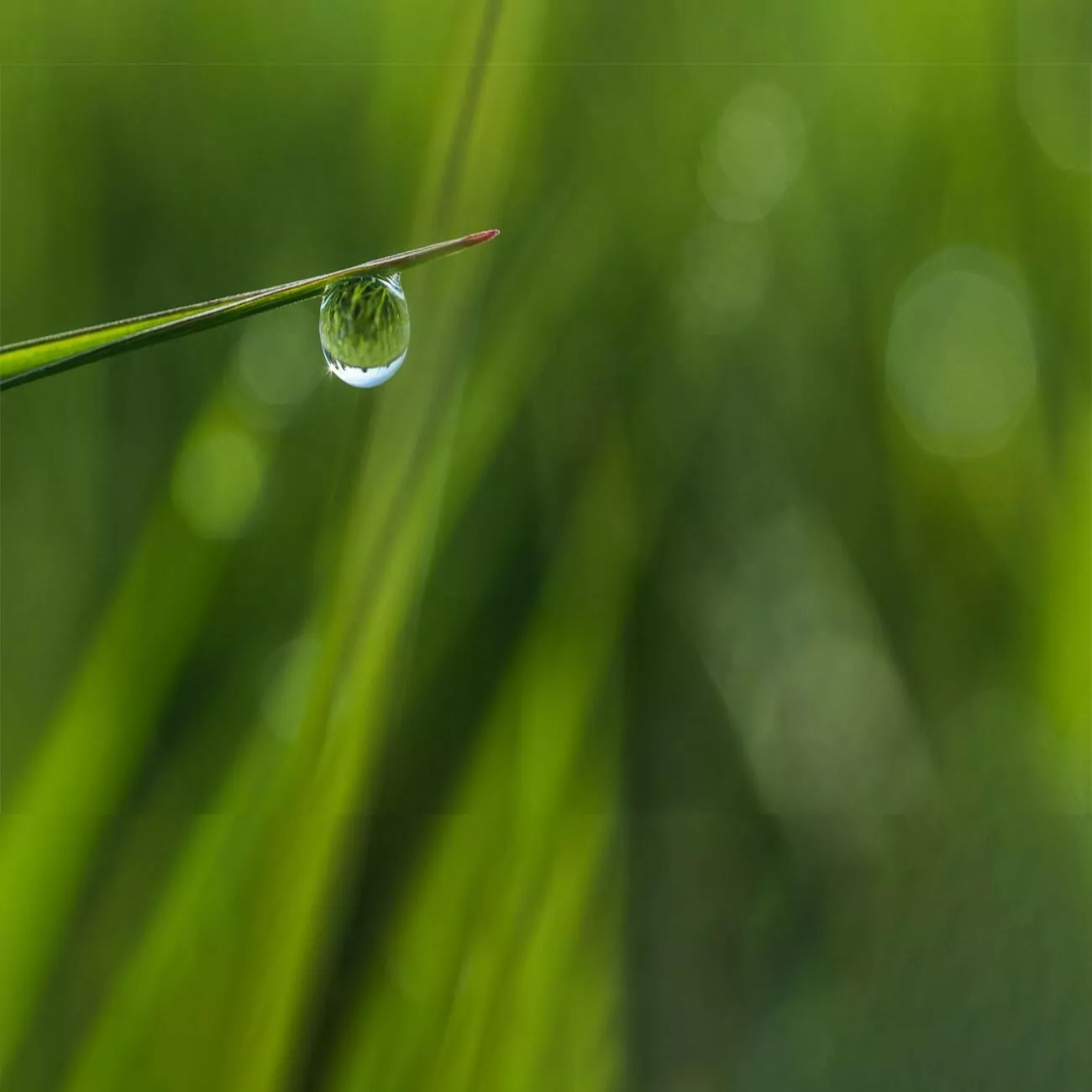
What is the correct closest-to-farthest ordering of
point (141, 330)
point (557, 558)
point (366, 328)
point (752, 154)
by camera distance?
point (141, 330), point (366, 328), point (557, 558), point (752, 154)

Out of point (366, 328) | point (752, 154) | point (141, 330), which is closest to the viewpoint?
point (141, 330)

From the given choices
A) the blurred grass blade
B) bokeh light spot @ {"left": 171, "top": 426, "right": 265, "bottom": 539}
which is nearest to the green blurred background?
bokeh light spot @ {"left": 171, "top": 426, "right": 265, "bottom": 539}

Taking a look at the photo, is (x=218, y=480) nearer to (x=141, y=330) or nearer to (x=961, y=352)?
(x=141, y=330)

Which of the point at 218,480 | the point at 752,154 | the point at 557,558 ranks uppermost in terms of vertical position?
the point at 752,154

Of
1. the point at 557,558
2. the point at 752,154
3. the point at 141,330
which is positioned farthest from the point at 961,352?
the point at 141,330

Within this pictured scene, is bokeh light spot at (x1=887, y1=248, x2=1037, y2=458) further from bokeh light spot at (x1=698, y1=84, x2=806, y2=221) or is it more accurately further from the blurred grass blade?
the blurred grass blade

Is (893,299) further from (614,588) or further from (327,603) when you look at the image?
(327,603)

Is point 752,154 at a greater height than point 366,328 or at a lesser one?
greater
